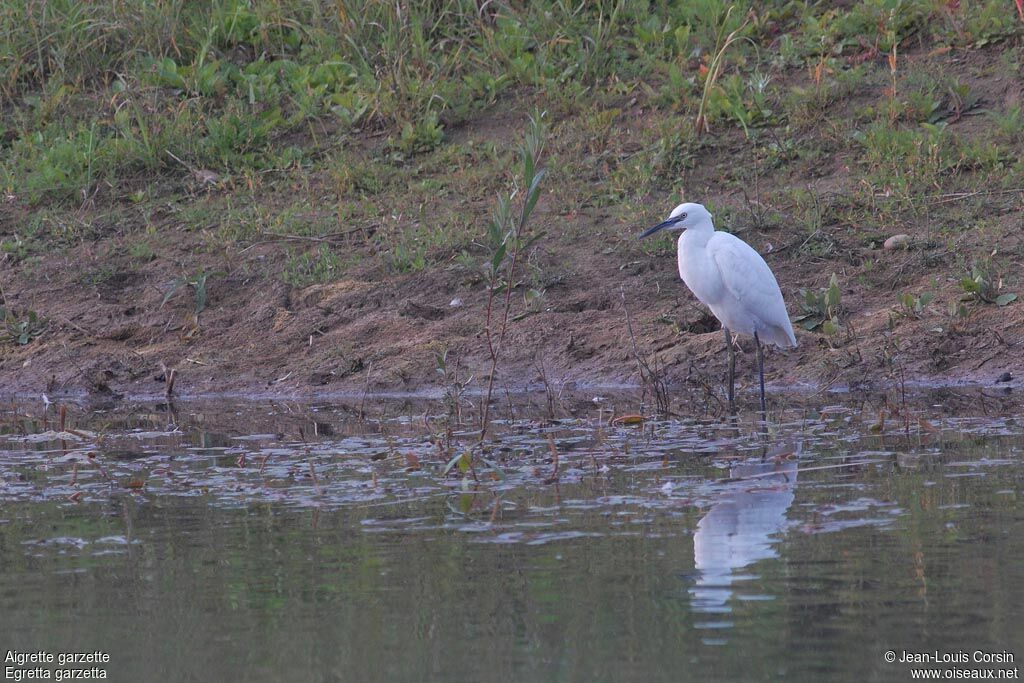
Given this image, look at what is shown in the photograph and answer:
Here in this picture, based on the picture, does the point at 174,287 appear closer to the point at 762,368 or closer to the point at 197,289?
the point at 197,289

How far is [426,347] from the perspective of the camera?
28.3 ft

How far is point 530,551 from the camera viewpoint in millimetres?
4332

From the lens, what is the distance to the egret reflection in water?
3.89m

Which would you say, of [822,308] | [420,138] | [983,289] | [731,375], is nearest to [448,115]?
[420,138]

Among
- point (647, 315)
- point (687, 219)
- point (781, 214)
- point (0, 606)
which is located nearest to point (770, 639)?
point (0, 606)

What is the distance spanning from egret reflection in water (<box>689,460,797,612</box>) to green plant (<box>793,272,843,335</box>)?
2.77 m

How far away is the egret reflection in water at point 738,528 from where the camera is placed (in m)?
3.89

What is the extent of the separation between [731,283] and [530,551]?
144 inches

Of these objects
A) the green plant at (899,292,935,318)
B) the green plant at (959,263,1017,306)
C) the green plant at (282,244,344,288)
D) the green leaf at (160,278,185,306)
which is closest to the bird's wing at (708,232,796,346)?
the green plant at (899,292,935,318)

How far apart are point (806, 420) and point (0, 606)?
157 inches

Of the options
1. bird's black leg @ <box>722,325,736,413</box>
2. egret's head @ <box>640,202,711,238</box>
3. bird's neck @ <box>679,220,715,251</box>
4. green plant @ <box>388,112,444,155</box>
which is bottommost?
bird's black leg @ <box>722,325,736,413</box>

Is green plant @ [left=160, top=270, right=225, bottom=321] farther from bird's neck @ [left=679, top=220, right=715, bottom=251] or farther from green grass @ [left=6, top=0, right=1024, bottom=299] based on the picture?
bird's neck @ [left=679, top=220, right=715, bottom=251]

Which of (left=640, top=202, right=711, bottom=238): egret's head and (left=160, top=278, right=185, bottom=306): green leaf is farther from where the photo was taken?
(left=160, top=278, right=185, bottom=306): green leaf

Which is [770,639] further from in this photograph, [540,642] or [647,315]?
[647,315]
